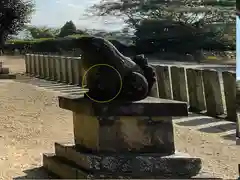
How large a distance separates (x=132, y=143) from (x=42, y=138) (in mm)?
1852

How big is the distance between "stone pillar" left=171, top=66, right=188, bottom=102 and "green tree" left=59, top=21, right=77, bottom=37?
10.1 feet

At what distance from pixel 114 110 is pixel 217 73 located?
3022mm

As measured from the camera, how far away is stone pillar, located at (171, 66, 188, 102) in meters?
6.89

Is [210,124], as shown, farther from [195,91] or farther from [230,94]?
[195,91]

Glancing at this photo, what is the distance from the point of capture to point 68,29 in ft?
12.7

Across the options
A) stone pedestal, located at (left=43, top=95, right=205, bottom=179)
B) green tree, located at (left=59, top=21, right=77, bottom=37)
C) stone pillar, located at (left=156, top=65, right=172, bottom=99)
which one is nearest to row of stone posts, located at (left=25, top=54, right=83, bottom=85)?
stone pillar, located at (left=156, top=65, right=172, bottom=99)

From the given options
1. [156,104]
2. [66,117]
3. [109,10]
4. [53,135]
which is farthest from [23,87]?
[156,104]

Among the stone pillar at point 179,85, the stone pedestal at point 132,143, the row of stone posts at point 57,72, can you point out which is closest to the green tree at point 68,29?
the stone pedestal at point 132,143

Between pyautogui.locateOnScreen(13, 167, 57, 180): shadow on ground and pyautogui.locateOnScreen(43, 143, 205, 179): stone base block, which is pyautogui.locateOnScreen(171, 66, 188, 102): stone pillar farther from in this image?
pyautogui.locateOnScreen(43, 143, 205, 179): stone base block

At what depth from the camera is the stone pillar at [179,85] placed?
6.89 meters

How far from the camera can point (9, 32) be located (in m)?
4.66

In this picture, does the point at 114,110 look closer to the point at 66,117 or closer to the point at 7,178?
the point at 7,178

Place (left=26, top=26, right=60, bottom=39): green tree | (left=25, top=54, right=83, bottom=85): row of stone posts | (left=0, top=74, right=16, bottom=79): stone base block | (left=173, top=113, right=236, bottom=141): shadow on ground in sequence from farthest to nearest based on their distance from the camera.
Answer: (left=0, top=74, right=16, bottom=79): stone base block, (left=25, top=54, right=83, bottom=85): row of stone posts, (left=173, top=113, right=236, bottom=141): shadow on ground, (left=26, top=26, right=60, bottom=39): green tree

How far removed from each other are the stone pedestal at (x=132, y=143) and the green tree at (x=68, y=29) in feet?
2.44
